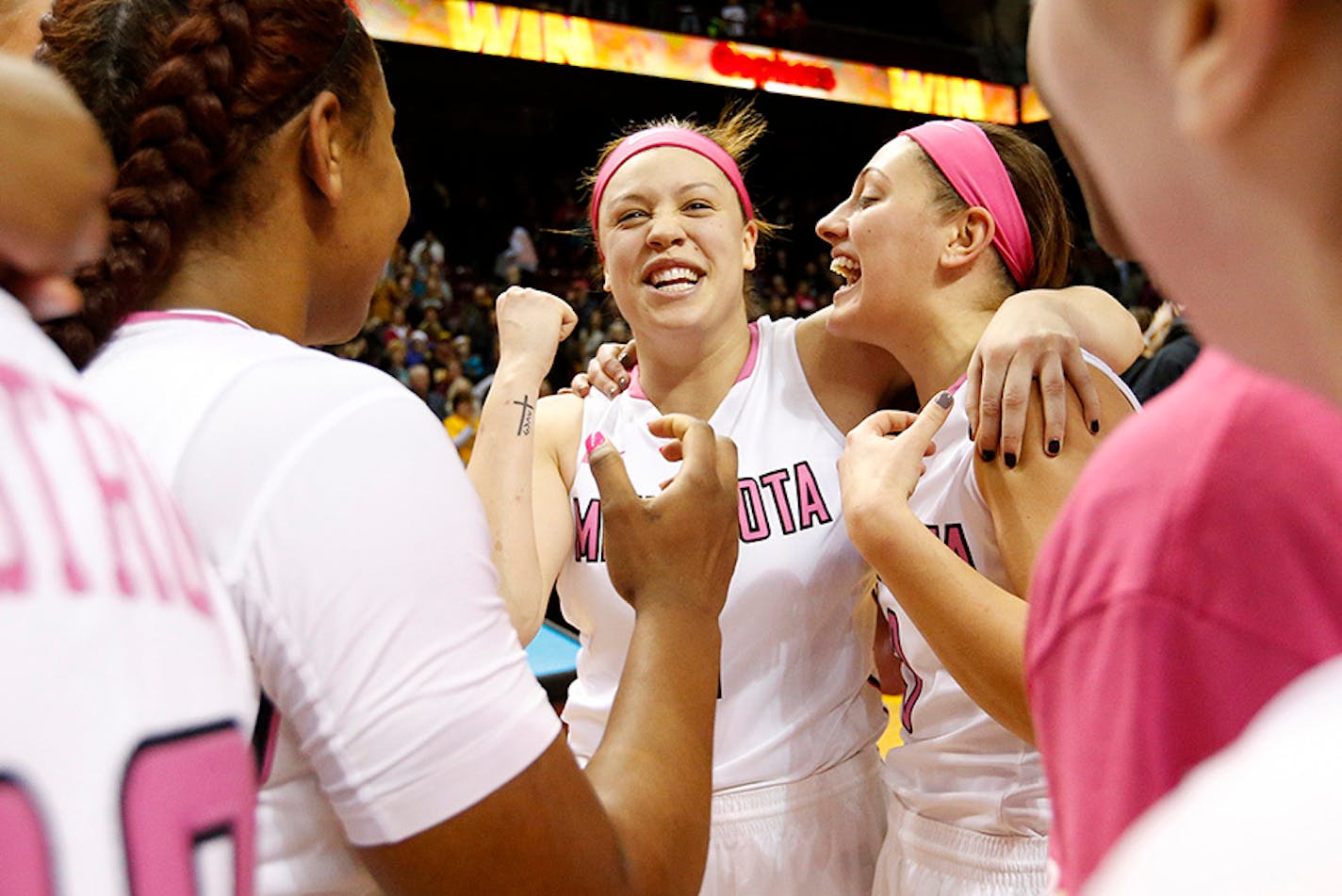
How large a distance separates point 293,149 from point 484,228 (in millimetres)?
12686

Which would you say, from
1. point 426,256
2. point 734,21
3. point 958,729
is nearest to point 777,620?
point 958,729

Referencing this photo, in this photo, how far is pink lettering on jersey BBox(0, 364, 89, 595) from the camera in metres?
0.50

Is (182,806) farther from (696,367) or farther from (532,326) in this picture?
(696,367)

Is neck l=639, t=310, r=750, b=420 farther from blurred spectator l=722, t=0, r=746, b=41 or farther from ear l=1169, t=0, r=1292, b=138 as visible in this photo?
blurred spectator l=722, t=0, r=746, b=41

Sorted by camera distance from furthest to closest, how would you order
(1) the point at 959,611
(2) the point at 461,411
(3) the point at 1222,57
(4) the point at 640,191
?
(2) the point at 461,411, (4) the point at 640,191, (1) the point at 959,611, (3) the point at 1222,57

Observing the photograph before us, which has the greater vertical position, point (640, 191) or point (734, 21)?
point (734, 21)

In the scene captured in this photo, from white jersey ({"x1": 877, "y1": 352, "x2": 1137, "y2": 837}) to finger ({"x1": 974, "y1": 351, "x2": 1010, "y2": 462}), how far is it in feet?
0.35

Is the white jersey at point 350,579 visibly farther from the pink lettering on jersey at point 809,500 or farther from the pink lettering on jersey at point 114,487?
the pink lettering on jersey at point 809,500

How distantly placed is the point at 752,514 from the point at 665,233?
58 centimetres

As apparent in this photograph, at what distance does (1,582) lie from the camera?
0.48 m

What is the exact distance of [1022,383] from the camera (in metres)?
1.58

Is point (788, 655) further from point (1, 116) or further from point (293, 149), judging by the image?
point (1, 116)

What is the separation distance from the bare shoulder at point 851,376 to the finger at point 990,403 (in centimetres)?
59

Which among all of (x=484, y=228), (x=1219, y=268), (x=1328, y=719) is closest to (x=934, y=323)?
(x=1219, y=268)
